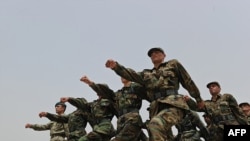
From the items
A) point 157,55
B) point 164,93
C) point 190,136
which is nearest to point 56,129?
point 190,136

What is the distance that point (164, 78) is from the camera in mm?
5918

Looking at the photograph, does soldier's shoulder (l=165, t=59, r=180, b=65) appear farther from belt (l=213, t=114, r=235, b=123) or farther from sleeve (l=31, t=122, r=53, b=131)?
sleeve (l=31, t=122, r=53, b=131)

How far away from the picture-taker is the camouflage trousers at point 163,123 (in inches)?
206

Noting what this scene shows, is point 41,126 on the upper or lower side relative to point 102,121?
upper

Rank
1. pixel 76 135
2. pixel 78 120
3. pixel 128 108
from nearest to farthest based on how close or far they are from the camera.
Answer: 1. pixel 128 108
2. pixel 76 135
3. pixel 78 120

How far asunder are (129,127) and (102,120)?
1.73 metres

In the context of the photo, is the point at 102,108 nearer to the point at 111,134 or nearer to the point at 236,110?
the point at 111,134

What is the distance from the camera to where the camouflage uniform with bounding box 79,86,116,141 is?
27.7 feet

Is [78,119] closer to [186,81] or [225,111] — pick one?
[225,111]

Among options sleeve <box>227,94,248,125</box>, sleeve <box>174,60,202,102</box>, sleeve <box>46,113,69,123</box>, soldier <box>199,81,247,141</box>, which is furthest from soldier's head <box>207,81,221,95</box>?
sleeve <box>46,113,69,123</box>

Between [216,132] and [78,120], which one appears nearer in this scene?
[216,132]

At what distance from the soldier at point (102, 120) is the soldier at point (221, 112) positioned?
2.20 meters

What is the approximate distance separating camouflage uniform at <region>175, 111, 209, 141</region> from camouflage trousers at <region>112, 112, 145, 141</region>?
1975 millimetres

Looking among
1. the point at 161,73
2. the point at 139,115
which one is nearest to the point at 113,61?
the point at 161,73
